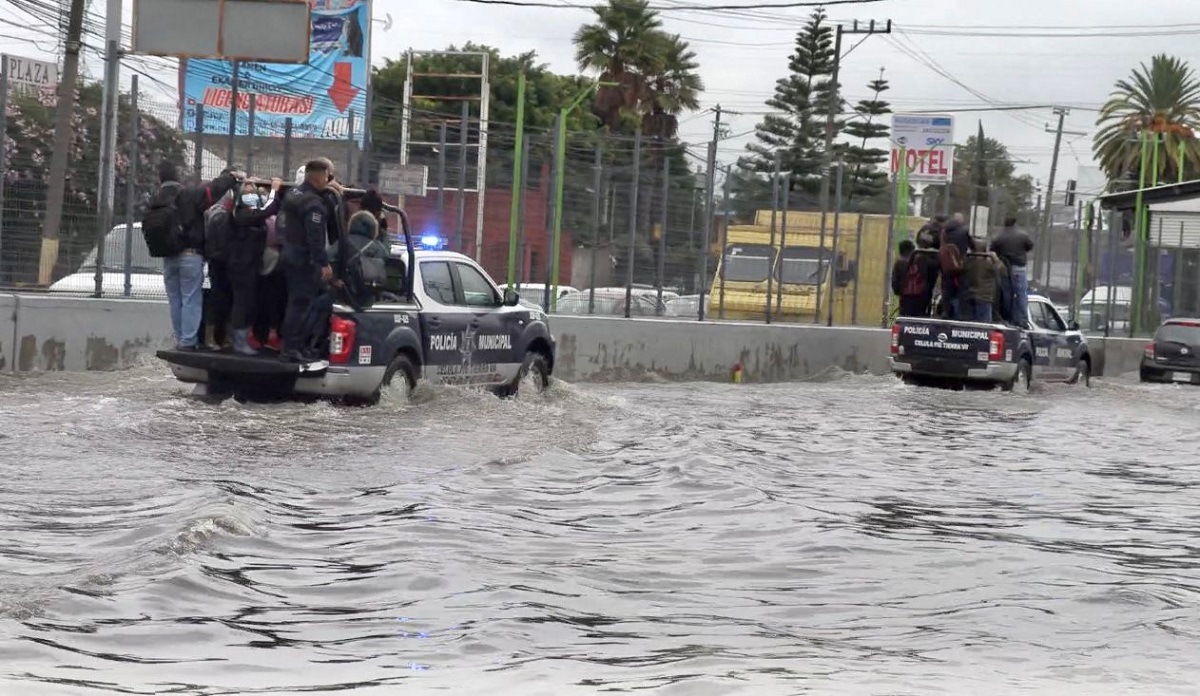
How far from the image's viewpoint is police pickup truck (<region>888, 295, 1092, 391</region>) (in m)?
21.4

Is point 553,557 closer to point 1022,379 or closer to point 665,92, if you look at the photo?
point 1022,379

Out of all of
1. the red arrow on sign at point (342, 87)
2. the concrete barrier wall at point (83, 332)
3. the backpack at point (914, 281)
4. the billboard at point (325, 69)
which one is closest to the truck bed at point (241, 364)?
the concrete barrier wall at point (83, 332)

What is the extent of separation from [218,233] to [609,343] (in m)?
9.64

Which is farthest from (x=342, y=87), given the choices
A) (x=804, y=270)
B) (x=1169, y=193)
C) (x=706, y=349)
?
(x=706, y=349)

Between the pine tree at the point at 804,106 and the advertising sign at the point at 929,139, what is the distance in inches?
233

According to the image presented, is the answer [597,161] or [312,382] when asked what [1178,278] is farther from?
[312,382]

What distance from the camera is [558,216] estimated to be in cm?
2341

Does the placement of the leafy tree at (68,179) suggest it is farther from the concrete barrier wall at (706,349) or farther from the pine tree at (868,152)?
the pine tree at (868,152)

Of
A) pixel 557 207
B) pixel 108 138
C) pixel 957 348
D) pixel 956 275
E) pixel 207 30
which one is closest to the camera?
pixel 108 138

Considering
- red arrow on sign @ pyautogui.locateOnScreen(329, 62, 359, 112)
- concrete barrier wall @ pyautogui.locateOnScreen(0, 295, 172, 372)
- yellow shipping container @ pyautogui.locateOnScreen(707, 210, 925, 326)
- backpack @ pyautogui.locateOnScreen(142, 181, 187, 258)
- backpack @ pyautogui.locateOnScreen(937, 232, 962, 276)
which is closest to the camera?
backpack @ pyautogui.locateOnScreen(142, 181, 187, 258)

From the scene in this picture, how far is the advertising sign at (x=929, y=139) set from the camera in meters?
67.4

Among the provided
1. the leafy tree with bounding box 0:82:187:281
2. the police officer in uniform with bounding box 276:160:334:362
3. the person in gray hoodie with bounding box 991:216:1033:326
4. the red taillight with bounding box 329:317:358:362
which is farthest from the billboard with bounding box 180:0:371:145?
the red taillight with bounding box 329:317:358:362

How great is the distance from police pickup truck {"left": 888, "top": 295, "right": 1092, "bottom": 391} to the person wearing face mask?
33.8ft

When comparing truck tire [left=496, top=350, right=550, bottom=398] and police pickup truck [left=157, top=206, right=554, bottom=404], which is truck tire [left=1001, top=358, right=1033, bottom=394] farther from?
police pickup truck [left=157, top=206, right=554, bottom=404]
